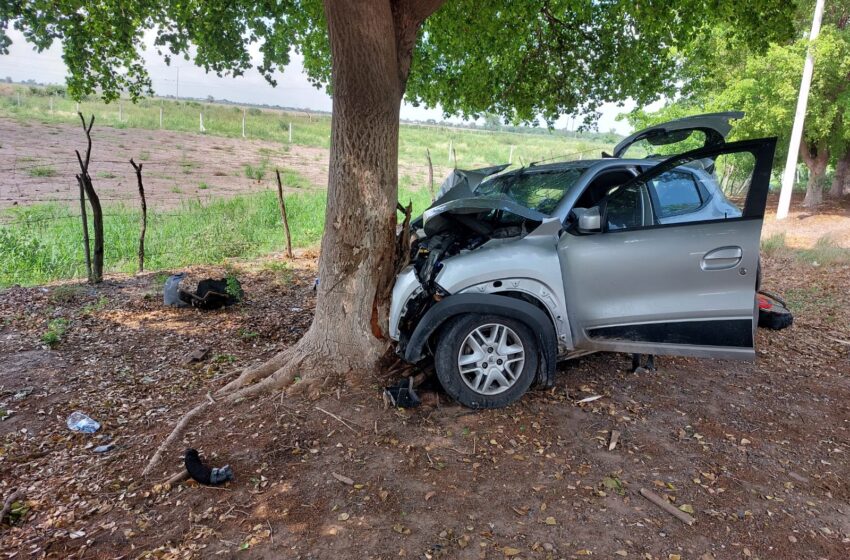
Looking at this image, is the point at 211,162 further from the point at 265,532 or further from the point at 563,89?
the point at 265,532

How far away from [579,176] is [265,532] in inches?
Result: 145

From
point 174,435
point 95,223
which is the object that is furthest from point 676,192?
point 95,223

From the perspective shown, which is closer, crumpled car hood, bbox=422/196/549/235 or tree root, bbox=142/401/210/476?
tree root, bbox=142/401/210/476

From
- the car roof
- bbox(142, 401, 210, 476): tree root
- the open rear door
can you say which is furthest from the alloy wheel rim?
bbox(142, 401, 210, 476): tree root

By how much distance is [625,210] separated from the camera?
4.13 meters

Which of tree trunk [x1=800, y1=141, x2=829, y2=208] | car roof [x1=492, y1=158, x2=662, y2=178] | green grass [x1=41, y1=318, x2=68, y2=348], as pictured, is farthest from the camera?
tree trunk [x1=800, y1=141, x2=829, y2=208]

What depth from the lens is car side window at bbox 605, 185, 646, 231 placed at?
407 centimetres

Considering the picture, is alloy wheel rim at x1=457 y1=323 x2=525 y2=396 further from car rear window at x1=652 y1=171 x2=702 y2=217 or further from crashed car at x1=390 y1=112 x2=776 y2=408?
car rear window at x1=652 y1=171 x2=702 y2=217

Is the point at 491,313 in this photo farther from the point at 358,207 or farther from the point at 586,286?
the point at 358,207

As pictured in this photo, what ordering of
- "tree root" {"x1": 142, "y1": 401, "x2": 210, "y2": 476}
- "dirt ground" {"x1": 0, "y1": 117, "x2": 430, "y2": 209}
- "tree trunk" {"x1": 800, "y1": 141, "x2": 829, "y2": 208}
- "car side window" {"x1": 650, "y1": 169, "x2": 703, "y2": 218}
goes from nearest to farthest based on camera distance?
1. "tree root" {"x1": 142, "y1": 401, "x2": 210, "y2": 476}
2. "car side window" {"x1": 650, "y1": 169, "x2": 703, "y2": 218}
3. "dirt ground" {"x1": 0, "y1": 117, "x2": 430, "y2": 209}
4. "tree trunk" {"x1": 800, "y1": 141, "x2": 829, "y2": 208}

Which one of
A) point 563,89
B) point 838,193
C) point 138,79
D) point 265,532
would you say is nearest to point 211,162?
point 138,79

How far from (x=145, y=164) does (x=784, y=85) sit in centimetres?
2109

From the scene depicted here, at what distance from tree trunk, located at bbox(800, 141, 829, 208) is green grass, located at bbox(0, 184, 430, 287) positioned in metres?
16.4

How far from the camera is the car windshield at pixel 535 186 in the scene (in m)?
4.59
